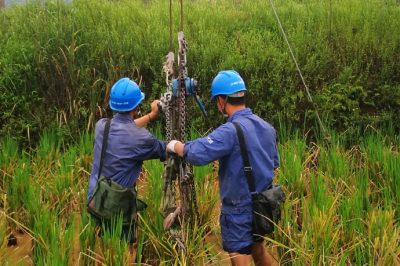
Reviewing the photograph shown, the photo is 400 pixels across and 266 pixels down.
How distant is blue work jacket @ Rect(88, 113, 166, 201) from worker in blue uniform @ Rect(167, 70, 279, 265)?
252mm

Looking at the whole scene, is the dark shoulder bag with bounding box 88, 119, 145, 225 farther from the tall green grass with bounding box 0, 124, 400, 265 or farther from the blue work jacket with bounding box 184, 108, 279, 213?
the blue work jacket with bounding box 184, 108, 279, 213

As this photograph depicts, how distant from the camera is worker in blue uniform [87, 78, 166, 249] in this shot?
3.52 metres

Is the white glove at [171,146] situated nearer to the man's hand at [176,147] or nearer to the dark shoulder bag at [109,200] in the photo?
the man's hand at [176,147]

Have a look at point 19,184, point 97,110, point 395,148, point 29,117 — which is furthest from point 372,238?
point 29,117

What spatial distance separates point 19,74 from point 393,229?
4924mm

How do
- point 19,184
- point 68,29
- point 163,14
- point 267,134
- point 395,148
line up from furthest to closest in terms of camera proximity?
1. point 163,14
2. point 68,29
3. point 395,148
4. point 19,184
5. point 267,134

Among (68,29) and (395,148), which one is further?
(68,29)

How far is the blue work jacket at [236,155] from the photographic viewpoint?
3207mm

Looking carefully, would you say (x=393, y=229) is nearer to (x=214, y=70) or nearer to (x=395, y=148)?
(x=395, y=148)

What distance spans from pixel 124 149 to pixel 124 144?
0.12 ft

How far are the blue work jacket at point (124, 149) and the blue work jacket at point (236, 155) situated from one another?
39cm

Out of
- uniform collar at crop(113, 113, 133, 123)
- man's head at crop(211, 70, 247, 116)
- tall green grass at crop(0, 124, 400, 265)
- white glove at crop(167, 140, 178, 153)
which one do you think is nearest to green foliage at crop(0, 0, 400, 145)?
tall green grass at crop(0, 124, 400, 265)

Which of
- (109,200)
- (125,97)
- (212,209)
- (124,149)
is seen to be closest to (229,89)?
(125,97)

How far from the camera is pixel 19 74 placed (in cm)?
648
